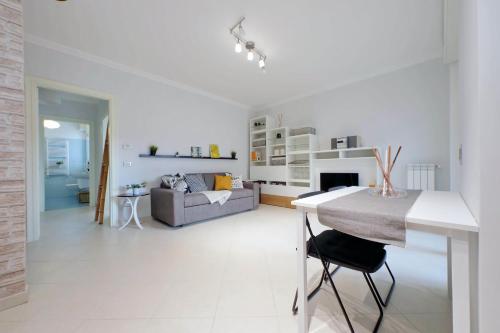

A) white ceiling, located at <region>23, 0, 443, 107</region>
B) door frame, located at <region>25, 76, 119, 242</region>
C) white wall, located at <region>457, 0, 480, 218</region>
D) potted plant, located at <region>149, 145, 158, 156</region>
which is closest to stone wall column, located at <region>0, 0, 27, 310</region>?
white ceiling, located at <region>23, 0, 443, 107</region>

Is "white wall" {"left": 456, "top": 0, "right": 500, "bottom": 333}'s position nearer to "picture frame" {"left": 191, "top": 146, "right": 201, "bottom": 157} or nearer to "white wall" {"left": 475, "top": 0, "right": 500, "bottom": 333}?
"white wall" {"left": 475, "top": 0, "right": 500, "bottom": 333}

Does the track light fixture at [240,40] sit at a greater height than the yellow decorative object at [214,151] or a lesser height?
greater

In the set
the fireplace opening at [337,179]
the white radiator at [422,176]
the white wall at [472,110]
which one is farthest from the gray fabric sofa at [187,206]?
the white wall at [472,110]

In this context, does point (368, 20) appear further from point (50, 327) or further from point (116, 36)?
point (50, 327)

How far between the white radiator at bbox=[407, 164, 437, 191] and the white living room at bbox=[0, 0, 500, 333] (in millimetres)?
31

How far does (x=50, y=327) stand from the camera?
113 cm

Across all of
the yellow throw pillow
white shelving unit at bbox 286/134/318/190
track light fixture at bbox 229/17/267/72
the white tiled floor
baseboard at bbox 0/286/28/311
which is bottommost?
the white tiled floor

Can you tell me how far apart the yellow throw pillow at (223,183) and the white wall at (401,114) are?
7.26 ft

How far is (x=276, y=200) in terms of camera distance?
4.65 meters

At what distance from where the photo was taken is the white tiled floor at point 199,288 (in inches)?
45.8

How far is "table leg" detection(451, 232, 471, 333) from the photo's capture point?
27.1 inches

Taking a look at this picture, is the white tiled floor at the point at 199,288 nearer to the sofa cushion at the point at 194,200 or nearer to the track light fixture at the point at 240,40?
the sofa cushion at the point at 194,200

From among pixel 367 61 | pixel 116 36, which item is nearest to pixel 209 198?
pixel 116 36

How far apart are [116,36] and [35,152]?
1846 mm
